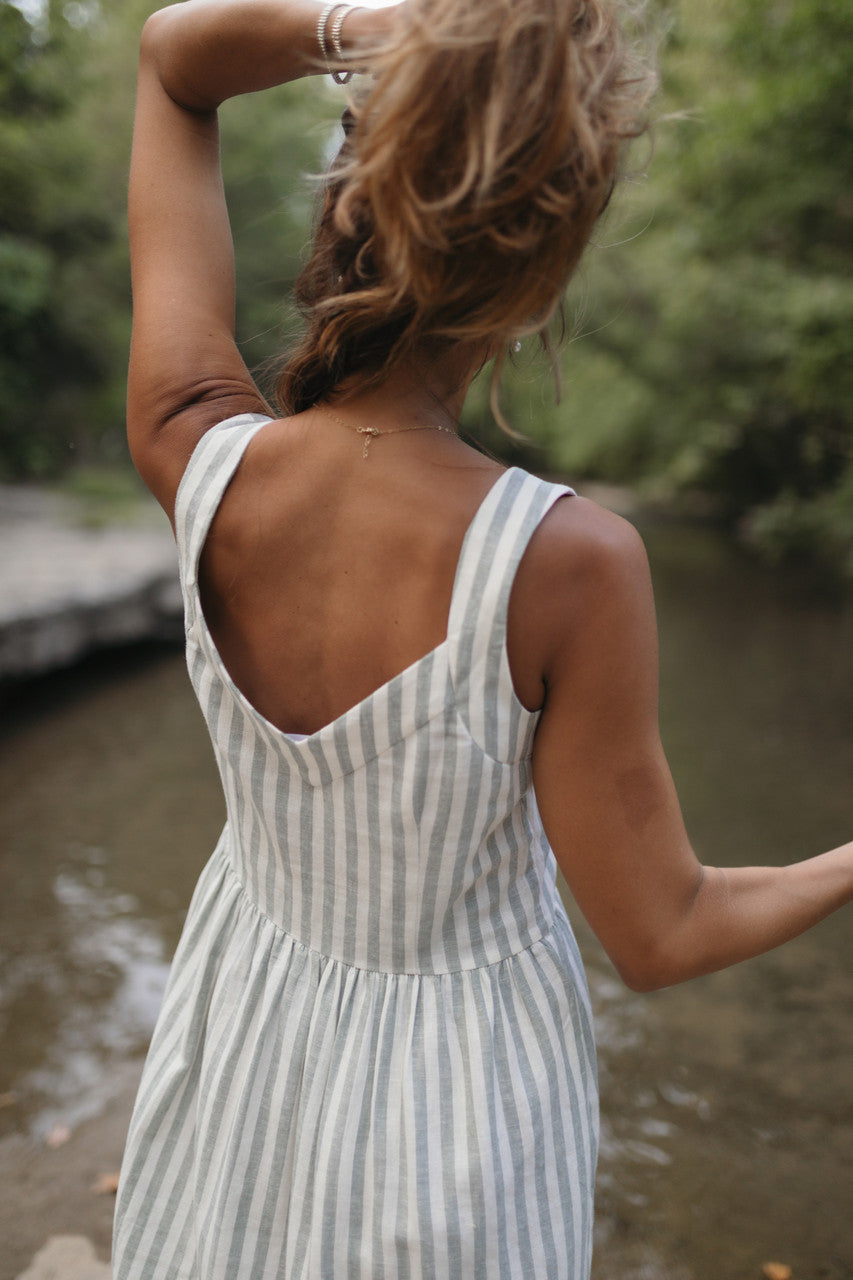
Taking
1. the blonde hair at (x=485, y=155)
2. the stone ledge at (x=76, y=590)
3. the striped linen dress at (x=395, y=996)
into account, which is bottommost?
the stone ledge at (x=76, y=590)

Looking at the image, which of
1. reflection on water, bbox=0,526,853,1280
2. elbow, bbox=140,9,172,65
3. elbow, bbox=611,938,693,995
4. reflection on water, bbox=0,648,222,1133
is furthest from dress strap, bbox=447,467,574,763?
reflection on water, bbox=0,648,222,1133

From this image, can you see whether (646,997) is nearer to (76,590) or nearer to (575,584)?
(575,584)

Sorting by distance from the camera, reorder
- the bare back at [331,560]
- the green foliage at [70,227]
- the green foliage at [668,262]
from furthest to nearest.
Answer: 1. the green foliage at [70,227]
2. the green foliage at [668,262]
3. the bare back at [331,560]

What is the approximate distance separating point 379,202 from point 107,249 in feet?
40.8

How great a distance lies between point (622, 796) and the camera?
89 cm

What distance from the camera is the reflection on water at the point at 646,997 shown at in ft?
8.15

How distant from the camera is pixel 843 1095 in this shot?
2900 mm

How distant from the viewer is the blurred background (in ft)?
8.33

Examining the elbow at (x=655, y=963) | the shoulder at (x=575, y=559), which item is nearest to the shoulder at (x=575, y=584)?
the shoulder at (x=575, y=559)

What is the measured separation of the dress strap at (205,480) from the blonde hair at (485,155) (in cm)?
18

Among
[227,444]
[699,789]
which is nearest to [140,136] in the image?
[227,444]

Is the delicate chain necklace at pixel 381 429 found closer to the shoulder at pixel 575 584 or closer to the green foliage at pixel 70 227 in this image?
the shoulder at pixel 575 584

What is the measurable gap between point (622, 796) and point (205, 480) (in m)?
0.48

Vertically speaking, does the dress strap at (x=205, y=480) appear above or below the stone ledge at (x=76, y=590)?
above
